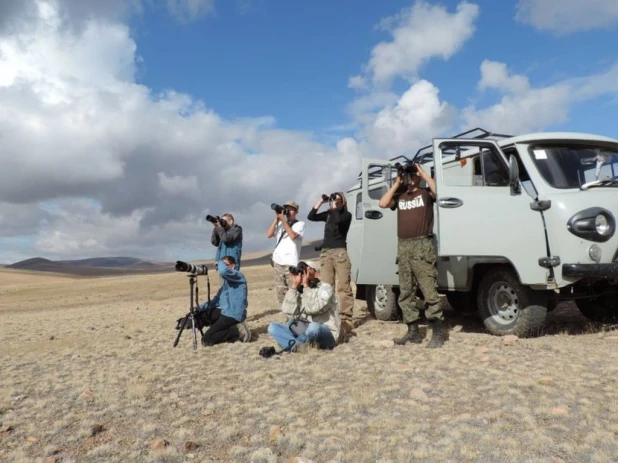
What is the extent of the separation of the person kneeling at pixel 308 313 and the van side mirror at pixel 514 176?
8.40 ft

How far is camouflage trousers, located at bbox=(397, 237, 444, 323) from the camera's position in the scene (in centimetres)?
642

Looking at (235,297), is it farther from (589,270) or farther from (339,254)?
(589,270)

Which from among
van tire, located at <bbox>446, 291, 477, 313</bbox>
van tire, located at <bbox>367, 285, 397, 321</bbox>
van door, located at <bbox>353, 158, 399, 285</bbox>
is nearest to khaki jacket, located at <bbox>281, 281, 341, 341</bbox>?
van door, located at <bbox>353, 158, 399, 285</bbox>

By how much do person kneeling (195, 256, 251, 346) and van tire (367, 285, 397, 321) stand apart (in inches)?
102

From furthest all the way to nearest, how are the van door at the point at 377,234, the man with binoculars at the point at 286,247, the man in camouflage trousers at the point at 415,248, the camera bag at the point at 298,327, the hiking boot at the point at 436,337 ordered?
the man with binoculars at the point at 286,247 < the van door at the point at 377,234 < the camera bag at the point at 298,327 < the man in camouflage trousers at the point at 415,248 < the hiking boot at the point at 436,337

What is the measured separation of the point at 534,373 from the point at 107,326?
28.5ft

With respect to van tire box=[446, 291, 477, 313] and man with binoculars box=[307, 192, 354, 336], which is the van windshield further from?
man with binoculars box=[307, 192, 354, 336]

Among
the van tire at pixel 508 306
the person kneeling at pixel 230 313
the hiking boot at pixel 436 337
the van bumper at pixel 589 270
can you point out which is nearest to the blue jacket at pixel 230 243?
the person kneeling at pixel 230 313

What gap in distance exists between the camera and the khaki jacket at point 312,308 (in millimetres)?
6469

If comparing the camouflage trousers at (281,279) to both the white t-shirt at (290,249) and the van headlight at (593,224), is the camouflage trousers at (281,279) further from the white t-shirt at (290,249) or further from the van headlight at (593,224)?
the van headlight at (593,224)

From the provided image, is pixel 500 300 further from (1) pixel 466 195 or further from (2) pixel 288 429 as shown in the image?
(2) pixel 288 429

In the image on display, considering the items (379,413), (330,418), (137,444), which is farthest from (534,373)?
(137,444)

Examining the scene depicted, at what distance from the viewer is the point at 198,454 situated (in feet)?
11.3

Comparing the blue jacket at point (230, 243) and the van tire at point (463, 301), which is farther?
the blue jacket at point (230, 243)
